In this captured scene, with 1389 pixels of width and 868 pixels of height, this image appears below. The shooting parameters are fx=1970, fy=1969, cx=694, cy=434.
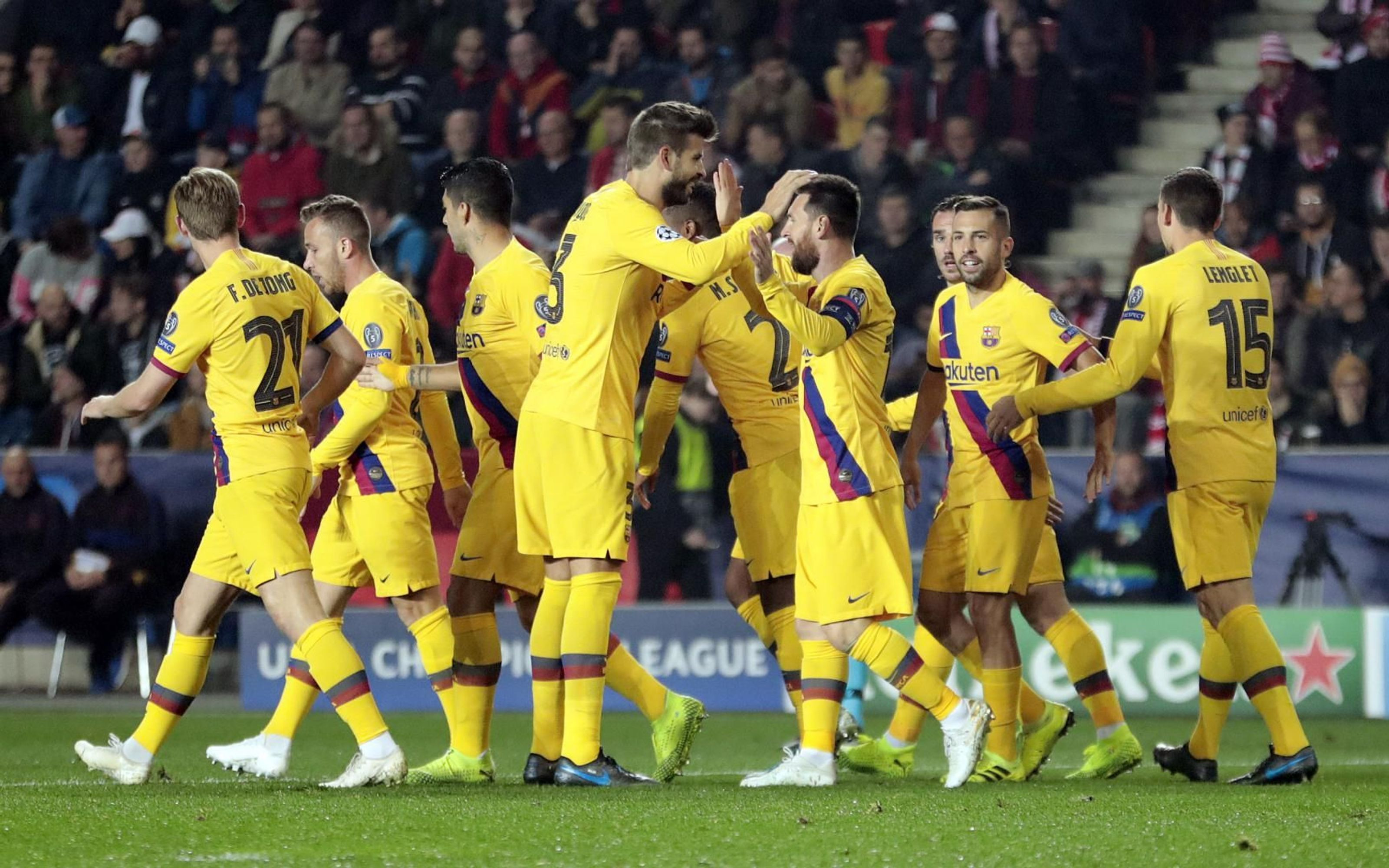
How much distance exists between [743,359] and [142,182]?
31.9ft

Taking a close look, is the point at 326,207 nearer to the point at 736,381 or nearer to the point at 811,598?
the point at 736,381

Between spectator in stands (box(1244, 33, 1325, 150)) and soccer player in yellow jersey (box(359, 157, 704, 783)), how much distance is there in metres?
8.19

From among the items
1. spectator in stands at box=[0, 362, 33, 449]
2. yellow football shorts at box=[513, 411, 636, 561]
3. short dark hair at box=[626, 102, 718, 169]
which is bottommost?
spectator in stands at box=[0, 362, 33, 449]

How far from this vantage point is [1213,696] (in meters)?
7.29

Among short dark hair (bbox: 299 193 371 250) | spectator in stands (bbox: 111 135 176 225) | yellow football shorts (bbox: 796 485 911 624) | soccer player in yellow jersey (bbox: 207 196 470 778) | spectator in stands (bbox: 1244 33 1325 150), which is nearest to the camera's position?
yellow football shorts (bbox: 796 485 911 624)

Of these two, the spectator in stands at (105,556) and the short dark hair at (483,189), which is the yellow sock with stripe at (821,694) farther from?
the spectator in stands at (105,556)

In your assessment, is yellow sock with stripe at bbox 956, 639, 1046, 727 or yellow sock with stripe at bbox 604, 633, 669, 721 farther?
yellow sock with stripe at bbox 956, 639, 1046, 727

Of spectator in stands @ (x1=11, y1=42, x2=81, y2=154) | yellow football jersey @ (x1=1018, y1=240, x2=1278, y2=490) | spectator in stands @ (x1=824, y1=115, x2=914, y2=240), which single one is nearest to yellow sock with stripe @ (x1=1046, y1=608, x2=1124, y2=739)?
yellow football jersey @ (x1=1018, y1=240, x2=1278, y2=490)

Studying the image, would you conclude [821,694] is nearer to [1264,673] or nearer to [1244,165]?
[1264,673]

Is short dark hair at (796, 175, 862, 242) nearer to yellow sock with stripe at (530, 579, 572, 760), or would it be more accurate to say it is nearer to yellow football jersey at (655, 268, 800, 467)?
yellow football jersey at (655, 268, 800, 467)

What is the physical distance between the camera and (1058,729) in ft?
24.8

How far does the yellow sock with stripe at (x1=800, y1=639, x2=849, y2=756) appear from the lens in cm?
670

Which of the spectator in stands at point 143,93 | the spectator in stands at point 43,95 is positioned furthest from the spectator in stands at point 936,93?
the spectator in stands at point 43,95

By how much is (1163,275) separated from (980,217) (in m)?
0.70
